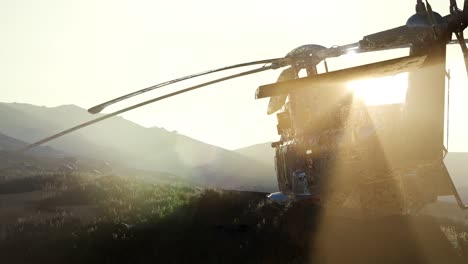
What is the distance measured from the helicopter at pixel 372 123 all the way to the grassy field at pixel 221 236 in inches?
32.9

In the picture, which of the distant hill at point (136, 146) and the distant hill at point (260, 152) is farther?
the distant hill at point (260, 152)

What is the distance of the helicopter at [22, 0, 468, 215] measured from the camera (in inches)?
286

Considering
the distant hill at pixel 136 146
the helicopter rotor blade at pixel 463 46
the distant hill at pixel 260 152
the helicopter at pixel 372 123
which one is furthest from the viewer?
the distant hill at pixel 260 152

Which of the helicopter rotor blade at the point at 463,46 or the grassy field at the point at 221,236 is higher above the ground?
the helicopter rotor blade at the point at 463,46

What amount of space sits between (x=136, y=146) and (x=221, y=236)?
127683mm

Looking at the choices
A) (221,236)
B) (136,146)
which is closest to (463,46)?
(221,236)

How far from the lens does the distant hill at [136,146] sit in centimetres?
11119

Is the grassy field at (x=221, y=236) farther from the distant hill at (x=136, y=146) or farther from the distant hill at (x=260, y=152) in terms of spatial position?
the distant hill at (x=260, y=152)

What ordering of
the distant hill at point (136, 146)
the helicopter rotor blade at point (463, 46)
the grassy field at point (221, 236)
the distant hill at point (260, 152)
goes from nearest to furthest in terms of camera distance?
1. the helicopter rotor blade at point (463, 46)
2. the grassy field at point (221, 236)
3. the distant hill at point (136, 146)
4. the distant hill at point (260, 152)

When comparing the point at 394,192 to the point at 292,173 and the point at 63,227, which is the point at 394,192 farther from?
the point at 63,227

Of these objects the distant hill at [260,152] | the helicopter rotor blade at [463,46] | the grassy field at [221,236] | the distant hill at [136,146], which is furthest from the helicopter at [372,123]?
the distant hill at [260,152]

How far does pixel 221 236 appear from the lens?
12.4 m

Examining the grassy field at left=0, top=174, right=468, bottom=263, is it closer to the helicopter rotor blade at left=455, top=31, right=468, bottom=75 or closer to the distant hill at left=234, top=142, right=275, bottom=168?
the helicopter rotor blade at left=455, top=31, right=468, bottom=75

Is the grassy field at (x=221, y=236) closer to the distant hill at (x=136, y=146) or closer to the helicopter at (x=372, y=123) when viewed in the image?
the helicopter at (x=372, y=123)
